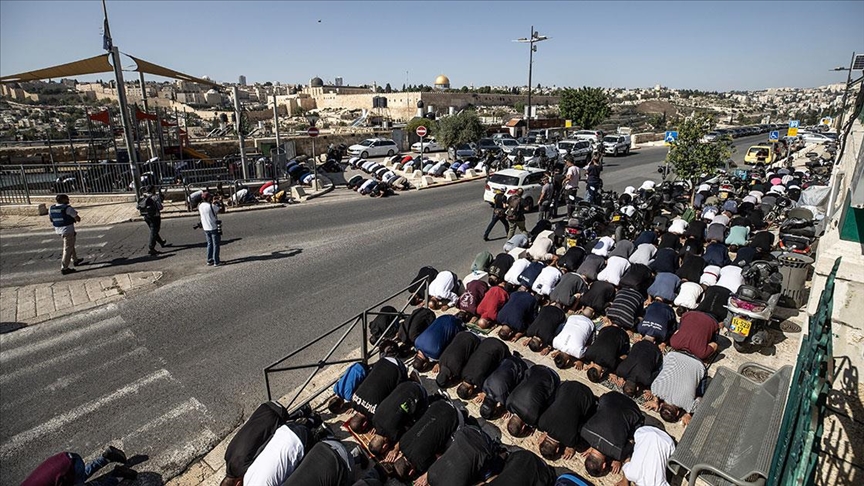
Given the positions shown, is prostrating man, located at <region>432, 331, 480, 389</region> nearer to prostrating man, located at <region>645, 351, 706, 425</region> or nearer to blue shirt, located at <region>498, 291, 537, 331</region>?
blue shirt, located at <region>498, 291, 537, 331</region>

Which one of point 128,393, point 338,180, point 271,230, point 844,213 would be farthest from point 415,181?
point 844,213

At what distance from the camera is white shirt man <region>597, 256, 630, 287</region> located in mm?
9062

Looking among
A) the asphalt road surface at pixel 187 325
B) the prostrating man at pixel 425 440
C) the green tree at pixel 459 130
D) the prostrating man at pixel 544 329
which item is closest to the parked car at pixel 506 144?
the green tree at pixel 459 130

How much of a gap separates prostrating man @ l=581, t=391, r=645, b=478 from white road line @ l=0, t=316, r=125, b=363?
29.1ft

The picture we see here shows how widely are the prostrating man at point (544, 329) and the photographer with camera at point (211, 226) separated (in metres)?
8.41

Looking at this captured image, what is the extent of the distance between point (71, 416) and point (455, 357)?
18.1 ft

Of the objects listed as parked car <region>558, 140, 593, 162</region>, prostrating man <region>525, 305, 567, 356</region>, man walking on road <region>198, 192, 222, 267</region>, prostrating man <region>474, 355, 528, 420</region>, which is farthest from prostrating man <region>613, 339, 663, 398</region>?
parked car <region>558, 140, 593, 162</region>

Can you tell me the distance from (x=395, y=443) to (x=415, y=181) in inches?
762

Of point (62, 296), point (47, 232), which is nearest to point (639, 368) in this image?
point (62, 296)

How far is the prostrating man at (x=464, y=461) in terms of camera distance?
4586 mm

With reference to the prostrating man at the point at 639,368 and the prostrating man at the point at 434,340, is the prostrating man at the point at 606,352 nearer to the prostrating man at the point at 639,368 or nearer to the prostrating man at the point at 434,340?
the prostrating man at the point at 639,368

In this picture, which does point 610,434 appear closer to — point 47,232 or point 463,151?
point 47,232

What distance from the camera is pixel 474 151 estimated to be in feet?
99.8

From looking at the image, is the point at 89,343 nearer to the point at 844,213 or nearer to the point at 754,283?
the point at 844,213
